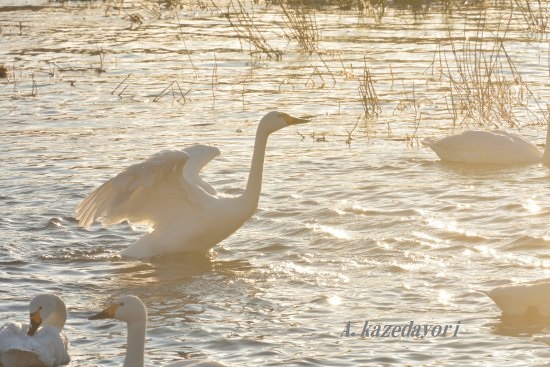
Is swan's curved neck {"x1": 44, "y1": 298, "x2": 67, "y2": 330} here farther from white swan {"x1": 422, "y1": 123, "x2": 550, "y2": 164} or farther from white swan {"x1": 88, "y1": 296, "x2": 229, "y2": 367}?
white swan {"x1": 422, "y1": 123, "x2": 550, "y2": 164}

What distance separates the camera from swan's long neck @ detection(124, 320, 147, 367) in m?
7.34

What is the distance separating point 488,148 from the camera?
13906mm

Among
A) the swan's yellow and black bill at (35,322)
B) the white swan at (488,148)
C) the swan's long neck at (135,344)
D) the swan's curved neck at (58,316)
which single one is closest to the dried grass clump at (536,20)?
the white swan at (488,148)

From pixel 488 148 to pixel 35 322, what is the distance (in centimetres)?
689

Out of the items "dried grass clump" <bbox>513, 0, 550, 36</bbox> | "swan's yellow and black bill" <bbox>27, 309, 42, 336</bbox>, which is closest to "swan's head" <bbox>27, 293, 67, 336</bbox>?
"swan's yellow and black bill" <bbox>27, 309, 42, 336</bbox>

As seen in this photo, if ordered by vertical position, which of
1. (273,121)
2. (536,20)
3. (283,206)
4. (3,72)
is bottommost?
(283,206)

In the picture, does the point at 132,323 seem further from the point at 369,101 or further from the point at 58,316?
the point at 369,101

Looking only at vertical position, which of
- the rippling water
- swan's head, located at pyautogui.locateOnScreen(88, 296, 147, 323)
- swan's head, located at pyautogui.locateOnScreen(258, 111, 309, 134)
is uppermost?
swan's head, located at pyautogui.locateOnScreen(258, 111, 309, 134)

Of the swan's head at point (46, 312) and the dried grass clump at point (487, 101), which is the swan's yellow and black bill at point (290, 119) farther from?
the dried grass clump at point (487, 101)

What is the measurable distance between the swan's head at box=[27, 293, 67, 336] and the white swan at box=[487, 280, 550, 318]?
2.91 m

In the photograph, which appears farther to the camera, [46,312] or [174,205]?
[174,205]

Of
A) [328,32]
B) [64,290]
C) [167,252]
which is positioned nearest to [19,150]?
[167,252]

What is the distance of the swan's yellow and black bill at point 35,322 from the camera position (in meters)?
8.35

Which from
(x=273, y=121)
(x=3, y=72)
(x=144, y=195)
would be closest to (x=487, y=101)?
(x=273, y=121)
